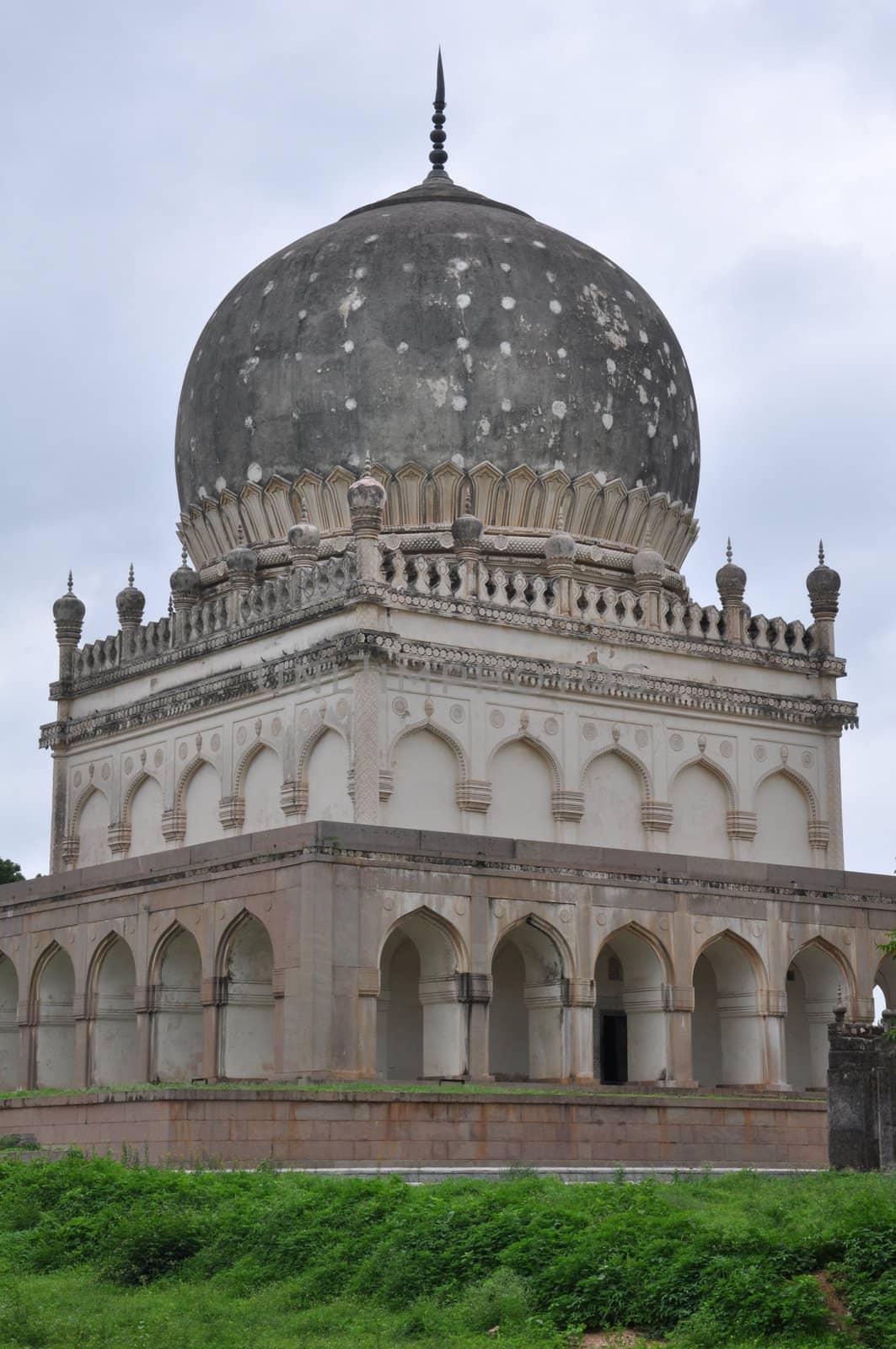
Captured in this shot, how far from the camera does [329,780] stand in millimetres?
23297

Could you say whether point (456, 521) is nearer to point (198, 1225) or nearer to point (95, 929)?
point (95, 929)

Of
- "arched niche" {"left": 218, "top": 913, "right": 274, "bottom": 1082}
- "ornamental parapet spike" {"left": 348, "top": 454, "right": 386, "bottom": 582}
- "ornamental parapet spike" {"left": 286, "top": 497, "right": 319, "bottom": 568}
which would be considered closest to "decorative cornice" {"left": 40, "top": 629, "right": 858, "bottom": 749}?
"ornamental parapet spike" {"left": 348, "top": 454, "right": 386, "bottom": 582}

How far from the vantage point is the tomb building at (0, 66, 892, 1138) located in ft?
70.0

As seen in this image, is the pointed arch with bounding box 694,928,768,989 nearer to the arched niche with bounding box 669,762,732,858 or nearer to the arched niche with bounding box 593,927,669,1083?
the arched niche with bounding box 593,927,669,1083

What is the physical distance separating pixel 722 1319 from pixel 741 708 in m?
15.5

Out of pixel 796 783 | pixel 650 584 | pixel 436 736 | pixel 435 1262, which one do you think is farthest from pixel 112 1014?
pixel 435 1262

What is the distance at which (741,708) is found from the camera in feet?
84.1

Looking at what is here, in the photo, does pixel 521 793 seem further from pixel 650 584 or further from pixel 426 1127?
pixel 426 1127

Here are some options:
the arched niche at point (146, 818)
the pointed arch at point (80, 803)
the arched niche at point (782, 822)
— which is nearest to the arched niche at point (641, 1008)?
the arched niche at point (782, 822)

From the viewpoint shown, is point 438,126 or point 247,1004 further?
point 438,126

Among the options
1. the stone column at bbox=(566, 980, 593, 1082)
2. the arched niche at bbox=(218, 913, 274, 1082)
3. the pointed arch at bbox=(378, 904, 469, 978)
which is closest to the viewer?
the pointed arch at bbox=(378, 904, 469, 978)

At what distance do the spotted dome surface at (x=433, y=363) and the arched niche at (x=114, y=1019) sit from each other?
6159 millimetres

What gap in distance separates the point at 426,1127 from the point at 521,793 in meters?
7.20

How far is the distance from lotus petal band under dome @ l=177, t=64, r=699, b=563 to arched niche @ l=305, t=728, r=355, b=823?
3438 millimetres
